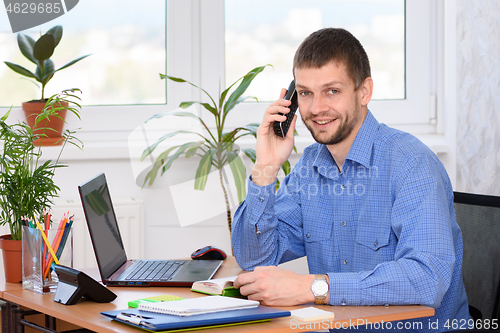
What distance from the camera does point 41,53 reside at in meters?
2.31

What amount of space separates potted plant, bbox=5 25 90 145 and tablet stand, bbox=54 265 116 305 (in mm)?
1159

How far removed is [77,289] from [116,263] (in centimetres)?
34

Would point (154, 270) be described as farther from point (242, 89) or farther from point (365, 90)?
point (242, 89)

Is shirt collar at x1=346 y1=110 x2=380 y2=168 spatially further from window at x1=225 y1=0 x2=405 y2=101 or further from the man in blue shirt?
window at x1=225 y1=0 x2=405 y2=101

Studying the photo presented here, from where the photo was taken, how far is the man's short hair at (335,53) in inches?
56.9

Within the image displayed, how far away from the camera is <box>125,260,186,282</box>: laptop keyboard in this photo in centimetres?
141

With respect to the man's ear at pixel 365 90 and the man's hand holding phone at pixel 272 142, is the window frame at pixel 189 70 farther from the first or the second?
the man's ear at pixel 365 90

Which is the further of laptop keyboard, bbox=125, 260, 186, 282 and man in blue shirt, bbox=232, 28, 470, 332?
laptop keyboard, bbox=125, 260, 186, 282

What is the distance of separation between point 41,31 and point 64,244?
1.50 metres

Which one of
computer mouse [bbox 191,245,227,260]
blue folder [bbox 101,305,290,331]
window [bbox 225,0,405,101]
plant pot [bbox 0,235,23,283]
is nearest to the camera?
blue folder [bbox 101,305,290,331]

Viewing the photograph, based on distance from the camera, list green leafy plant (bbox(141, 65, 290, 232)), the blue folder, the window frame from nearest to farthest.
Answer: the blue folder
green leafy plant (bbox(141, 65, 290, 232))
the window frame

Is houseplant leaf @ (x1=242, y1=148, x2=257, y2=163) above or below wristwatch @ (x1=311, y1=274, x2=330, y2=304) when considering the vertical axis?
above

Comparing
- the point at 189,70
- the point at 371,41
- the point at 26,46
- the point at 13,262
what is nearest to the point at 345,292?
the point at 13,262

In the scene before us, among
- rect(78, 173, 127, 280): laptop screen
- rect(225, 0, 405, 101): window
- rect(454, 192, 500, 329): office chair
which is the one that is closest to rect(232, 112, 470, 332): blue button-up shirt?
rect(454, 192, 500, 329): office chair
